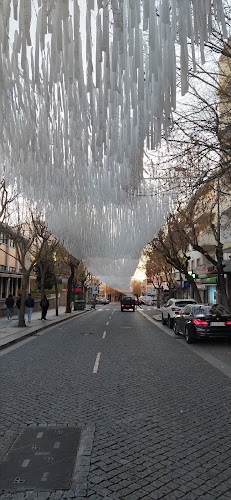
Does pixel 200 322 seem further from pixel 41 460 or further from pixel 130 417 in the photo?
pixel 41 460

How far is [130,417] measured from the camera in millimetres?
6141

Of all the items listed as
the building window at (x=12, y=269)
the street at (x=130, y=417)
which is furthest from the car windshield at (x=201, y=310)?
the building window at (x=12, y=269)

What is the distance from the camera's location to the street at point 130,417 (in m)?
3.96

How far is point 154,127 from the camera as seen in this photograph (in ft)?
12.5

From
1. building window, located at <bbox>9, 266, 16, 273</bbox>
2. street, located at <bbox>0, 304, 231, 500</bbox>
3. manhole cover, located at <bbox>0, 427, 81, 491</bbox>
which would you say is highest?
building window, located at <bbox>9, 266, 16, 273</bbox>

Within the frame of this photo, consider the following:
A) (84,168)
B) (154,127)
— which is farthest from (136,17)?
(84,168)

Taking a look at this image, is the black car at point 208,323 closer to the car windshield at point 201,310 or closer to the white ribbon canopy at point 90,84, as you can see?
the car windshield at point 201,310

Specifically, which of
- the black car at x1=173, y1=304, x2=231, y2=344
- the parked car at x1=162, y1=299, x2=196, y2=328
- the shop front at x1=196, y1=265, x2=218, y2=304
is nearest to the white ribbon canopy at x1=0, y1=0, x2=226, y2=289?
the black car at x1=173, y1=304, x2=231, y2=344

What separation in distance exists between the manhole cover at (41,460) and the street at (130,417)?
0.22 ft

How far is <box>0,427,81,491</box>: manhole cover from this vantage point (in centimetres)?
393

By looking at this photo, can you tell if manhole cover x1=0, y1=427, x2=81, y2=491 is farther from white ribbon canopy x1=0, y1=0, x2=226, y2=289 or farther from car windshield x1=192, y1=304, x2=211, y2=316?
car windshield x1=192, y1=304, x2=211, y2=316

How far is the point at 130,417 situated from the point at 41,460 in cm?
198

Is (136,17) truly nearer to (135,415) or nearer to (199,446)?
(199,446)

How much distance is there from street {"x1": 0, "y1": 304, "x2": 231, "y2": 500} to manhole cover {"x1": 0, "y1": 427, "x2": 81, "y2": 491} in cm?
7
